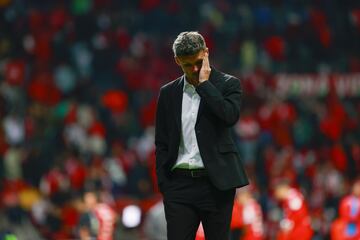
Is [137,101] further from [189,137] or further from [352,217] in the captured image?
[189,137]

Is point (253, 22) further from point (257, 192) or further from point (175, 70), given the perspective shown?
point (257, 192)

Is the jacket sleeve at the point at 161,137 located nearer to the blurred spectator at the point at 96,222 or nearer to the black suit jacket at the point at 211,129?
the black suit jacket at the point at 211,129

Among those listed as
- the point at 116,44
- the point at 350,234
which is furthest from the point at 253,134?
the point at 350,234

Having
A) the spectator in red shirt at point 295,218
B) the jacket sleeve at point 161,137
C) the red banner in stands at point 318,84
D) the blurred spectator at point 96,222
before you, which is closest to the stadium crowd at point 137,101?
the red banner in stands at point 318,84

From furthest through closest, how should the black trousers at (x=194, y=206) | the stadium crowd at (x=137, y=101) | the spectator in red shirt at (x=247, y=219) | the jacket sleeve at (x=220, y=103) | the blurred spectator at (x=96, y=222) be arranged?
the stadium crowd at (x=137, y=101), the spectator in red shirt at (x=247, y=219), the blurred spectator at (x=96, y=222), the black trousers at (x=194, y=206), the jacket sleeve at (x=220, y=103)

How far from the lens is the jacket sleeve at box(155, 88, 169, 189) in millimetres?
5355

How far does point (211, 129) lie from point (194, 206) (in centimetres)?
42

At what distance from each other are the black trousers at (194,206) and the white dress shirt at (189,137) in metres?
0.08

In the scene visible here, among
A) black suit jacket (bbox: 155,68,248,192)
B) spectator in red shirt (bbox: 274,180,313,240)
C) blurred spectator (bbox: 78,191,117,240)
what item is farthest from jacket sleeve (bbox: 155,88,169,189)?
spectator in red shirt (bbox: 274,180,313,240)

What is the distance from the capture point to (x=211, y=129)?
529 cm

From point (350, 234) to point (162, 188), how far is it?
7.89 meters

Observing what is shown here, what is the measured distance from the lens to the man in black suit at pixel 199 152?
17.1 ft

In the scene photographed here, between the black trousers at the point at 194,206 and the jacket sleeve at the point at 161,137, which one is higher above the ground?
the jacket sleeve at the point at 161,137

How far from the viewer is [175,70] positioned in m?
19.3
